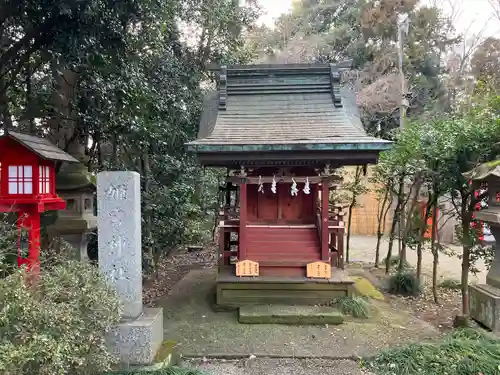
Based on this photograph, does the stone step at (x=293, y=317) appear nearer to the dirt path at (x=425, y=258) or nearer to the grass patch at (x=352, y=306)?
the grass patch at (x=352, y=306)

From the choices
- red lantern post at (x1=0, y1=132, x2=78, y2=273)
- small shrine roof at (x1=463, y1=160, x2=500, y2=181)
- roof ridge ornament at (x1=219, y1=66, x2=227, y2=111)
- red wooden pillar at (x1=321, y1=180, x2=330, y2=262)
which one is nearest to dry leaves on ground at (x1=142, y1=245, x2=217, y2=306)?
red lantern post at (x1=0, y1=132, x2=78, y2=273)

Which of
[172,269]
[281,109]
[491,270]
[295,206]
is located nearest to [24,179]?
[281,109]

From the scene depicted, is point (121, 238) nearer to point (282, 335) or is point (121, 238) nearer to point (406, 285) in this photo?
point (282, 335)

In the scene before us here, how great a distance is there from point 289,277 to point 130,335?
3.48 m

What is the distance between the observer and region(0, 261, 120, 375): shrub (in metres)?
2.93

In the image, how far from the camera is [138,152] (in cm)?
853

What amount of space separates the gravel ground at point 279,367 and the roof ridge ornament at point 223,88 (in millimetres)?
5072

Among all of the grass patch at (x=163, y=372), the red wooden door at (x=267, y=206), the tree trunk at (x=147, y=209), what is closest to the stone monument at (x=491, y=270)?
the red wooden door at (x=267, y=206)

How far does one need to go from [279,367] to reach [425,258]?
11057 millimetres

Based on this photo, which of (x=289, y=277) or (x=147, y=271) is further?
(x=147, y=271)

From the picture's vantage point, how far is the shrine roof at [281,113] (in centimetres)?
634

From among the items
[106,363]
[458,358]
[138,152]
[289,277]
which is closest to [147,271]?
[138,152]

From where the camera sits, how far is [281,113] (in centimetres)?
757

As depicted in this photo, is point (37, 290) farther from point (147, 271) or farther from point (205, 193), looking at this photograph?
point (205, 193)
